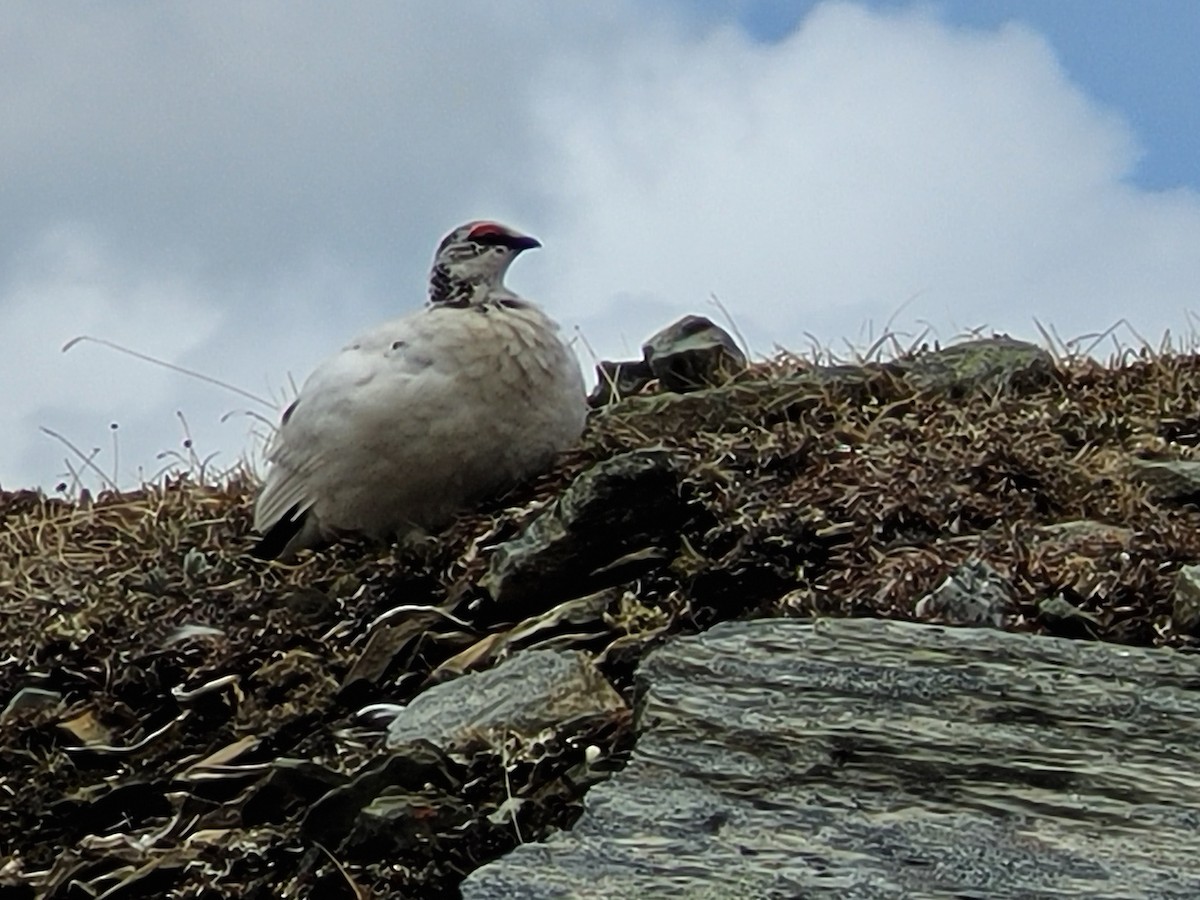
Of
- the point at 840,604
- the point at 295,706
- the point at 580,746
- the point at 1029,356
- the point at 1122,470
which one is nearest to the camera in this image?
the point at 580,746

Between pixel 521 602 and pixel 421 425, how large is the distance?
98cm

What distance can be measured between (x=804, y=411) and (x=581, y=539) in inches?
58.5

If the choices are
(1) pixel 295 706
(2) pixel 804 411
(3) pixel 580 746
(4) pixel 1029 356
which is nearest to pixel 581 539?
(1) pixel 295 706

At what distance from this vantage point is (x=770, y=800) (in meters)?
3.67

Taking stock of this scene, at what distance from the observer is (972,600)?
14.5 ft

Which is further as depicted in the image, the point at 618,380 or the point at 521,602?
the point at 618,380

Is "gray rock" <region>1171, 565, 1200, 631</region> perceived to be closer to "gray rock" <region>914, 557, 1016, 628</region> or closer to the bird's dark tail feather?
"gray rock" <region>914, 557, 1016, 628</region>

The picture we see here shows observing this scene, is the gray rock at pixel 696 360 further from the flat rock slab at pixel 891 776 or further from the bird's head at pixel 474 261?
the flat rock slab at pixel 891 776

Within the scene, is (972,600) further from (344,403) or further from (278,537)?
(278,537)

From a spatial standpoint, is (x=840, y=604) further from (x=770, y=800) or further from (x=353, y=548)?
(x=353, y=548)

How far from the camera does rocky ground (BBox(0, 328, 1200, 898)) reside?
13.5ft

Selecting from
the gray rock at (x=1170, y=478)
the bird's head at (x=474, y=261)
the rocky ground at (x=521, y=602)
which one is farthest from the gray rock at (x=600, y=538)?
the bird's head at (x=474, y=261)

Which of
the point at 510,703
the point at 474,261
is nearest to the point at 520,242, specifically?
the point at 474,261

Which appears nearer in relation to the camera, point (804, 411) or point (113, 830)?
point (113, 830)
